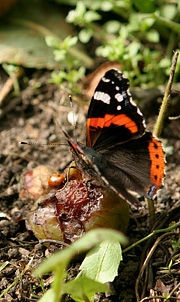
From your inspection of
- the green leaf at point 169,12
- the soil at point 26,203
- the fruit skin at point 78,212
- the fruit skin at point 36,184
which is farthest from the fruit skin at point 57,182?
the green leaf at point 169,12

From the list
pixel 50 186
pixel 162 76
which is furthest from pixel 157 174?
pixel 162 76

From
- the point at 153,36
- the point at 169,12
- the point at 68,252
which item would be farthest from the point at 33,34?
the point at 68,252

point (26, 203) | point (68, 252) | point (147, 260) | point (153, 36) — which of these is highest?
point (153, 36)

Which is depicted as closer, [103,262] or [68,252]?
[68,252]

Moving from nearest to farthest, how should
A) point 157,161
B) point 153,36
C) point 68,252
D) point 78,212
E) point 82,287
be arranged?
point 68,252 → point 82,287 → point 78,212 → point 157,161 → point 153,36

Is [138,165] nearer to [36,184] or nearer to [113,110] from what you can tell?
[113,110]

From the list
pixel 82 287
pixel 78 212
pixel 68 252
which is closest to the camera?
pixel 68 252

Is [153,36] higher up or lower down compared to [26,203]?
higher up
